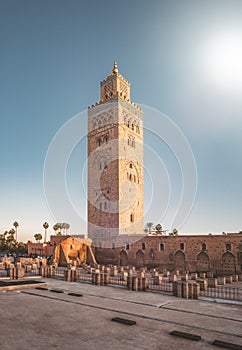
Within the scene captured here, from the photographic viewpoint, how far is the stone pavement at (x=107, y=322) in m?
6.96

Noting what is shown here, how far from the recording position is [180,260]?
32.3 meters

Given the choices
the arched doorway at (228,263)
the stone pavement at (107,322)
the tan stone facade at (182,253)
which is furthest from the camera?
the tan stone facade at (182,253)

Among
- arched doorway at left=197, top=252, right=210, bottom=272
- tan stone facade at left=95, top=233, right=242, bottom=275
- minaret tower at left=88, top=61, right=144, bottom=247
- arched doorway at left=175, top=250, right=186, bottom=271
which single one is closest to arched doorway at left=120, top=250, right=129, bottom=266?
tan stone facade at left=95, top=233, right=242, bottom=275

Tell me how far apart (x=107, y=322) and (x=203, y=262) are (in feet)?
79.4

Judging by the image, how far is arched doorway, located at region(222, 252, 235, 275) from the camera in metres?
28.8

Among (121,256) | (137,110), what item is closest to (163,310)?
(121,256)

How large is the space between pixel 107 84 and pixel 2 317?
43389mm

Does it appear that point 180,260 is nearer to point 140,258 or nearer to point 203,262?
point 203,262

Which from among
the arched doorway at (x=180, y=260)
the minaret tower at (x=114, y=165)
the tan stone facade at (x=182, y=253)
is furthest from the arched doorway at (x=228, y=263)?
the minaret tower at (x=114, y=165)

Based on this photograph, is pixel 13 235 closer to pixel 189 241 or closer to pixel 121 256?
pixel 121 256

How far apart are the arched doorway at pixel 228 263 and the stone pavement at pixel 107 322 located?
17.6 meters

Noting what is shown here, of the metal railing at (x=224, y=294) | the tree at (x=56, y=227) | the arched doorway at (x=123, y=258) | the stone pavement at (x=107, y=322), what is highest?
the tree at (x=56, y=227)

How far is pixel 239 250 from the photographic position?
28.4 metres

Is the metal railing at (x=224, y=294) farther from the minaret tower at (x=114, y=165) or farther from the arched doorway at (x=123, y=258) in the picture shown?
the minaret tower at (x=114, y=165)
